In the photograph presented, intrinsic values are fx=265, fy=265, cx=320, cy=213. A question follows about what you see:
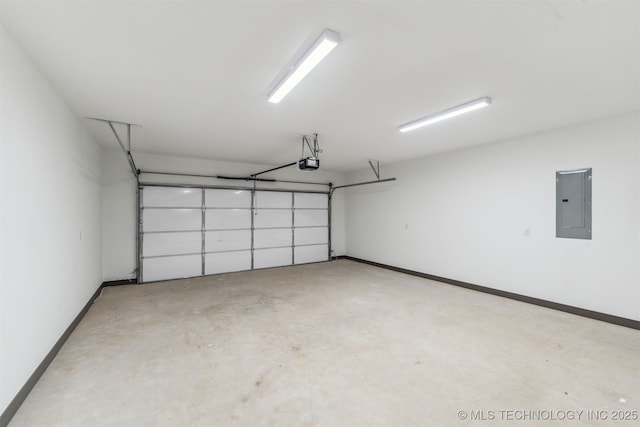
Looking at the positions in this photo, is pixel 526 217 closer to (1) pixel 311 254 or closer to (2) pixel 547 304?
(2) pixel 547 304

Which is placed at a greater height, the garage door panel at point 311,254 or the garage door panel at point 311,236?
the garage door panel at point 311,236

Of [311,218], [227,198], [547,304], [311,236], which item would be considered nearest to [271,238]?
[311,236]

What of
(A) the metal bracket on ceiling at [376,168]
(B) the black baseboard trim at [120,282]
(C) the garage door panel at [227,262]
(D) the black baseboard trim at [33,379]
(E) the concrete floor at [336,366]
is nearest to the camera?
(D) the black baseboard trim at [33,379]

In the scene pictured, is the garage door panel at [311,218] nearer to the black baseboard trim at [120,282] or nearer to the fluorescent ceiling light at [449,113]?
the black baseboard trim at [120,282]

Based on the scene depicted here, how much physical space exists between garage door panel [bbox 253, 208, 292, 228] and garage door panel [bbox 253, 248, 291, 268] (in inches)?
26.2

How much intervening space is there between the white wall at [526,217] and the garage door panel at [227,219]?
11.8ft

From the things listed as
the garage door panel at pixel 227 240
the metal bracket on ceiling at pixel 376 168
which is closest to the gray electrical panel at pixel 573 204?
the metal bracket on ceiling at pixel 376 168

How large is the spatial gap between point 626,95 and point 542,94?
88 centimetres

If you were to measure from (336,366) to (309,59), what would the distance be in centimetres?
258

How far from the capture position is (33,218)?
2.13 m

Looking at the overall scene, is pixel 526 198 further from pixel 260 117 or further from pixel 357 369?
pixel 260 117

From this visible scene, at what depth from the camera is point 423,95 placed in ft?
9.12

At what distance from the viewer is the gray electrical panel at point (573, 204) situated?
11.6ft

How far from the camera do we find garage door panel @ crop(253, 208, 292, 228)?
676 centimetres
